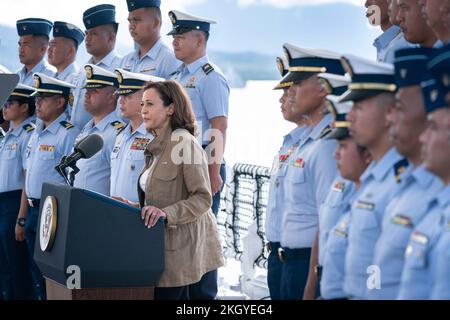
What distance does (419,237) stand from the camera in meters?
2.61

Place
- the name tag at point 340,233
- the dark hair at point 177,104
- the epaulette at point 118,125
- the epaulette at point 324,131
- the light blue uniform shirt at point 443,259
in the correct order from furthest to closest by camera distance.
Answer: the epaulette at point 118,125
the dark hair at point 177,104
the epaulette at point 324,131
the name tag at point 340,233
the light blue uniform shirt at point 443,259

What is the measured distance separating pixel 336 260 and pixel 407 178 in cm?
43

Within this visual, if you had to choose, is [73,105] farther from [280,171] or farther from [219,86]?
[280,171]

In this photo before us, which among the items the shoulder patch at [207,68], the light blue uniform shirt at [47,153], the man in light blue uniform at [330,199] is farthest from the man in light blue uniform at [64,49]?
the man in light blue uniform at [330,199]

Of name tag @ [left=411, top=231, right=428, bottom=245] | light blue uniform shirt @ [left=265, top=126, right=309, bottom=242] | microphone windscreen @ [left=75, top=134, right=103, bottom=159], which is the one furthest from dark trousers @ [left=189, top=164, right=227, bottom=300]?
name tag @ [left=411, top=231, right=428, bottom=245]

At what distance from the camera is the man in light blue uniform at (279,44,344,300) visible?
3859 millimetres

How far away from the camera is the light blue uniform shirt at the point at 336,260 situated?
10.2ft

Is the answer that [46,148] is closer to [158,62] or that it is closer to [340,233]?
[158,62]

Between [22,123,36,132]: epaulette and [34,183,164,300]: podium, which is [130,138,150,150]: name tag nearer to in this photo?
[34,183,164,300]: podium

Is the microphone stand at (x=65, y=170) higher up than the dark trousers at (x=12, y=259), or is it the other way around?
the microphone stand at (x=65, y=170)

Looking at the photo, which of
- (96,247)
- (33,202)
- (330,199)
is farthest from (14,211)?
(330,199)

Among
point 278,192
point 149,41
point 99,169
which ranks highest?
point 149,41

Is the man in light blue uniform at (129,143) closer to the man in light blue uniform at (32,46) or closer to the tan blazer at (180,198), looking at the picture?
the tan blazer at (180,198)

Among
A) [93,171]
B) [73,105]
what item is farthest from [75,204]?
[73,105]
